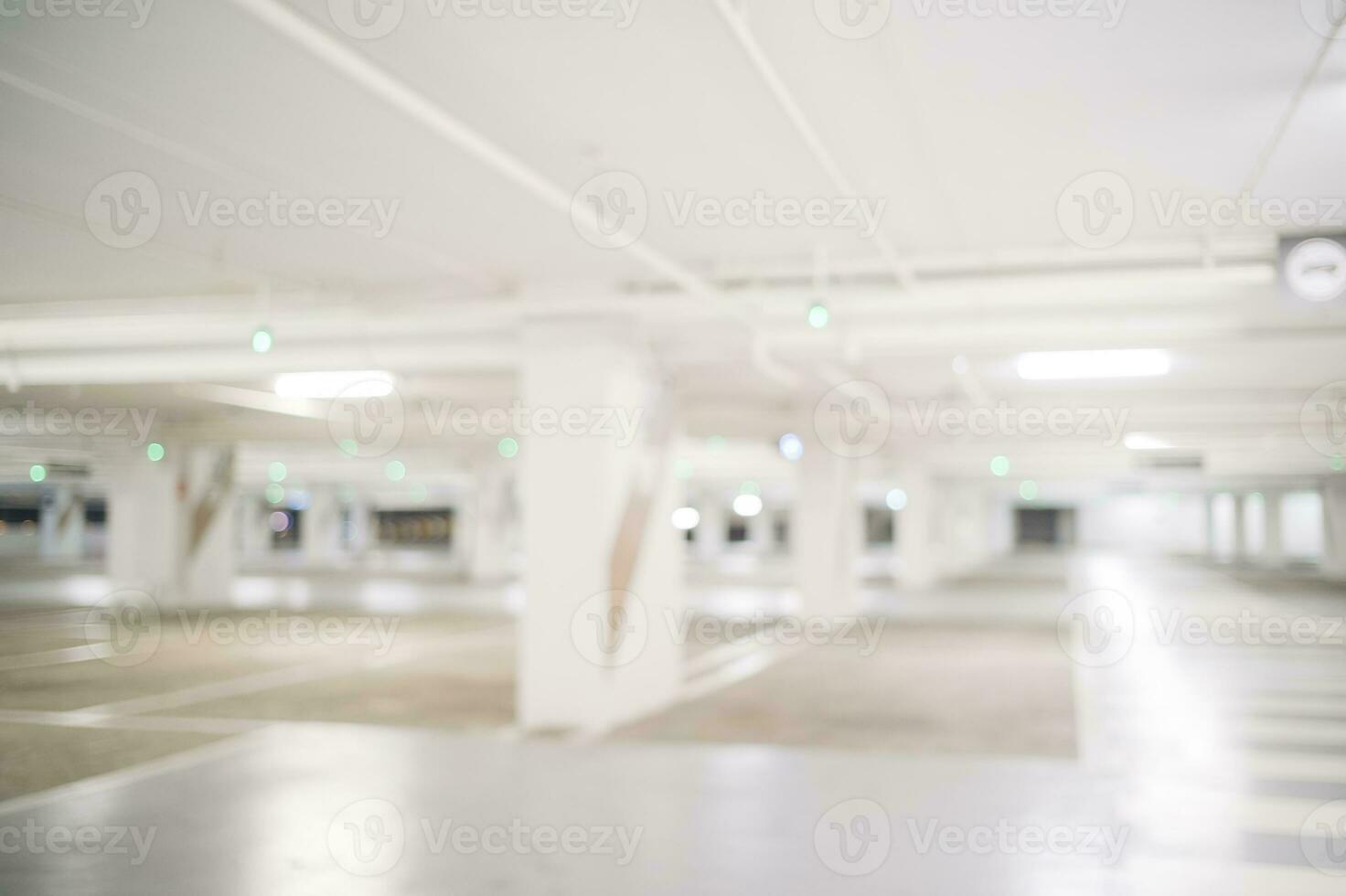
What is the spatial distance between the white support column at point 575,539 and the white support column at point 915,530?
19.6 metres

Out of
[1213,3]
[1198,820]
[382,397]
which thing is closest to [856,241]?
[1213,3]

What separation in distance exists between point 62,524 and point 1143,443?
2749cm

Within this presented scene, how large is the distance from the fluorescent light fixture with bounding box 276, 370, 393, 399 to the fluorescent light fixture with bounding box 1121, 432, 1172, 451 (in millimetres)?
14568

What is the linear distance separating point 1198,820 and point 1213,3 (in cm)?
455

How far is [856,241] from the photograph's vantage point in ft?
25.5

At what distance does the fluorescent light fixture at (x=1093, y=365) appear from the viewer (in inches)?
428

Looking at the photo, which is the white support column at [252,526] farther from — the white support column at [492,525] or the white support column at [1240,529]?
the white support column at [1240,529]

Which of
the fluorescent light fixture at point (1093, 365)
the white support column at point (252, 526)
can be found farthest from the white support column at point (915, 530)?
the white support column at point (252, 526)

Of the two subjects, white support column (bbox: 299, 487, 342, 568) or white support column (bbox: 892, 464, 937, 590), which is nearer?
white support column (bbox: 892, 464, 937, 590)

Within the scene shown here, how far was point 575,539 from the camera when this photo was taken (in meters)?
9.06

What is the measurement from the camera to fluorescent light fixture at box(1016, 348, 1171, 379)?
10.9 meters

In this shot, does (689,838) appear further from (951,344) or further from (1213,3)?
(951,344)

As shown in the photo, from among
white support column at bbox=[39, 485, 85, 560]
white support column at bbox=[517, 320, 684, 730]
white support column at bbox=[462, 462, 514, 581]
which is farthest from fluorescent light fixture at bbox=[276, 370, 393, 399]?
white support column at bbox=[462, 462, 514, 581]

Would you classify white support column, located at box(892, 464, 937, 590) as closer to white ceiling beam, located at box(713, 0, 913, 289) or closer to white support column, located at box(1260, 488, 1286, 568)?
white support column, located at box(1260, 488, 1286, 568)
